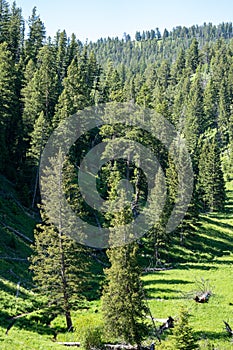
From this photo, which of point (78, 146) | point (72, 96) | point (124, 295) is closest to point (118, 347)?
point (124, 295)

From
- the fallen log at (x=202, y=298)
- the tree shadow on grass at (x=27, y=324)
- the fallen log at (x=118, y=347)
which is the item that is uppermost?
the fallen log at (x=202, y=298)

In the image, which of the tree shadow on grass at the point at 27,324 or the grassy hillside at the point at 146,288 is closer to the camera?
the grassy hillside at the point at 146,288

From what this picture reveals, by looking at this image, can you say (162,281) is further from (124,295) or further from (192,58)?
(192,58)

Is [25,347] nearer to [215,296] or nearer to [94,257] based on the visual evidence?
[215,296]

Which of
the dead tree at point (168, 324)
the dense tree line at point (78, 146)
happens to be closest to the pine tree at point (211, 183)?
the dense tree line at point (78, 146)

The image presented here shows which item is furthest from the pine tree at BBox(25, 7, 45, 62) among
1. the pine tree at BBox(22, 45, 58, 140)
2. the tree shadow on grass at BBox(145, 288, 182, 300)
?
the tree shadow on grass at BBox(145, 288, 182, 300)

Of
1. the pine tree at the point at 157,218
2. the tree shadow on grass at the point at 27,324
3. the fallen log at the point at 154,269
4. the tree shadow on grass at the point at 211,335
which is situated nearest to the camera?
the tree shadow on grass at the point at 211,335

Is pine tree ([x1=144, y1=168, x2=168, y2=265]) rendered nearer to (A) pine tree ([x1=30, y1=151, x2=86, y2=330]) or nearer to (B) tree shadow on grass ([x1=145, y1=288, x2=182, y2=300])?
(B) tree shadow on grass ([x1=145, y1=288, x2=182, y2=300])

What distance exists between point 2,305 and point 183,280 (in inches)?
678

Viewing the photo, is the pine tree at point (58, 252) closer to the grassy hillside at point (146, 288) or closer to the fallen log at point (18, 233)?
the grassy hillside at point (146, 288)

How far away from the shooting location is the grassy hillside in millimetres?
26641

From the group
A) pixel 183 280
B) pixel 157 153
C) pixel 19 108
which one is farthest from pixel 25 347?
pixel 19 108

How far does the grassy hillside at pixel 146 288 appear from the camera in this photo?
26641 mm

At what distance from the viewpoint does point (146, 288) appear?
38.0 metres
